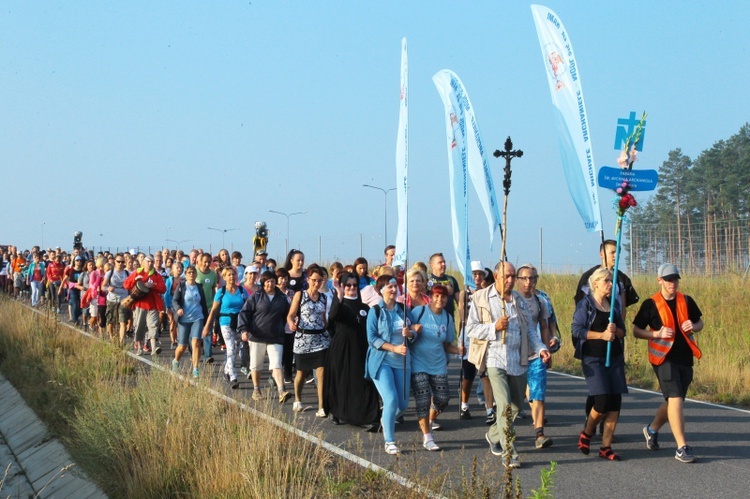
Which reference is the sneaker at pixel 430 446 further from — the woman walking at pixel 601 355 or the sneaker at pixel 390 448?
the woman walking at pixel 601 355

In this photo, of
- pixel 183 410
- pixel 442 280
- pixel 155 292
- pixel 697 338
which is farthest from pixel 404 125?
pixel 697 338

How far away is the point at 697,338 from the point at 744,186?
2384 cm

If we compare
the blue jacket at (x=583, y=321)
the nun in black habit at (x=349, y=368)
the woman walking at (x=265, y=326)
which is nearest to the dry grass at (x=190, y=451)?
the nun in black habit at (x=349, y=368)

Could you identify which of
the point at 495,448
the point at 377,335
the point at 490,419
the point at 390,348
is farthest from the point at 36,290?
the point at 495,448

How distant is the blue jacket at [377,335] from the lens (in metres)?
10.2

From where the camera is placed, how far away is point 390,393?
32.9 feet

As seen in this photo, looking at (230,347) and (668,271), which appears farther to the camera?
(230,347)

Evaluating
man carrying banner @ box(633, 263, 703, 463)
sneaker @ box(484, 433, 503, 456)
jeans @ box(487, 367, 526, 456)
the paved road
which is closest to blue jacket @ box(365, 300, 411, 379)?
the paved road

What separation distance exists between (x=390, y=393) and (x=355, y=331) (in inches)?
79.2

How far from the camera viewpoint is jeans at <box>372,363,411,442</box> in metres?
9.79

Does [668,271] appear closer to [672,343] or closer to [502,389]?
[672,343]

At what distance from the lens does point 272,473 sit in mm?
7539

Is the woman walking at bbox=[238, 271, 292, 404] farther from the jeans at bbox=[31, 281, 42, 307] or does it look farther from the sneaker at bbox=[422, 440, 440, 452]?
the jeans at bbox=[31, 281, 42, 307]

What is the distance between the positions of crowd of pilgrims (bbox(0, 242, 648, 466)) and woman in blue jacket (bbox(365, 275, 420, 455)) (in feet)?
0.03
